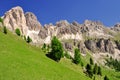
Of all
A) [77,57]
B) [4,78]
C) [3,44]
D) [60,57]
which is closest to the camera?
[4,78]

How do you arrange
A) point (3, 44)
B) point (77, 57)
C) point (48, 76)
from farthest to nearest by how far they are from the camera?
point (77, 57)
point (3, 44)
point (48, 76)

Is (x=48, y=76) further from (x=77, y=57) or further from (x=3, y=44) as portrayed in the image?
(x=77, y=57)

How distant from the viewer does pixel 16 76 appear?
5034cm

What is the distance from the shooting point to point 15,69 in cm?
5469

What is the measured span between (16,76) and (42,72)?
10.5 metres

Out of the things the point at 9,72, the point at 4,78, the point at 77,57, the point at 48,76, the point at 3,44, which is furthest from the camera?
the point at 77,57

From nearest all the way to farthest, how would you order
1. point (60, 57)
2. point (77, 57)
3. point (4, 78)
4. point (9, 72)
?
1. point (4, 78)
2. point (9, 72)
3. point (60, 57)
4. point (77, 57)

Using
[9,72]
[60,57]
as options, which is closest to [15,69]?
[9,72]

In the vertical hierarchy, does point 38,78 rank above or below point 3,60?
below

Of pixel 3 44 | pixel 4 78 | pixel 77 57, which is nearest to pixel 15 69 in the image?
pixel 4 78

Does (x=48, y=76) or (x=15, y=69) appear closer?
(x=15, y=69)

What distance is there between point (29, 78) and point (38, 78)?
2.68 meters

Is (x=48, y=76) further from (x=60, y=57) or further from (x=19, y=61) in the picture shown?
(x=60, y=57)

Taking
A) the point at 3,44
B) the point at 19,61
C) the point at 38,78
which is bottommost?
the point at 38,78
